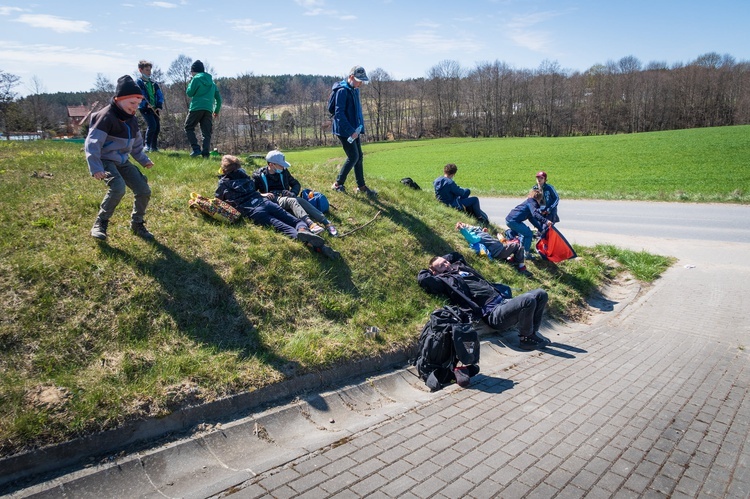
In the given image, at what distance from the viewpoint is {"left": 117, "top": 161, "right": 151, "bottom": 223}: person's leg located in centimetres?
602

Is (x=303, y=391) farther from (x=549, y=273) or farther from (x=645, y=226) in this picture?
(x=645, y=226)

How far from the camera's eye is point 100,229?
597 centimetres

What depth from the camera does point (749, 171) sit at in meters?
26.4

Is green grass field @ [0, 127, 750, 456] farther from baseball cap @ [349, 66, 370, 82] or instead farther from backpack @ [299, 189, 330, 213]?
baseball cap @ [349, 66, 370, 82]

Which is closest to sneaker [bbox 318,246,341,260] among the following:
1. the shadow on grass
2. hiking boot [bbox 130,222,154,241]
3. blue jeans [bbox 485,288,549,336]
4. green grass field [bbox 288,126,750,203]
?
the shadow on grass

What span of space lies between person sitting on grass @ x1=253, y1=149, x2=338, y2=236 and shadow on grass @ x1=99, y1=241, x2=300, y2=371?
6.65 ft

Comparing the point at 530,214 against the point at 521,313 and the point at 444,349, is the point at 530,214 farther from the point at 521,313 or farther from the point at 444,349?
the point at 444,349

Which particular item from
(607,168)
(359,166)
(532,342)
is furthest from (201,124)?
(607,168)

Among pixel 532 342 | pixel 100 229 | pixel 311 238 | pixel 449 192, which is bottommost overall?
pixel 532 342

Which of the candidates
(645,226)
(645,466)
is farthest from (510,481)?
(645,226)

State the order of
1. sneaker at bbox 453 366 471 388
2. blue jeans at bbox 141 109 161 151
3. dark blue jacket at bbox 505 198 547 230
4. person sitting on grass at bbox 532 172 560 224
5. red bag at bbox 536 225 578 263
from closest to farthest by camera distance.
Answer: sneaker at bbox 453 366 471 388, red bag at bbox 536 225 578 263, dark blue jacket at bbox 505 198 547 230, person sitting on grass at bbox 532 172 560 224, blue jeans at bbox 141 109 161 151

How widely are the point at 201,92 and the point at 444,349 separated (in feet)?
26.7

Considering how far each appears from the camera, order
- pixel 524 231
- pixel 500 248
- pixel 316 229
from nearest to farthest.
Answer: pixel 316 229, pixel 500 248, pixel 524 231

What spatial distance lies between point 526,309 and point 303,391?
3255mm
